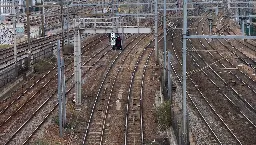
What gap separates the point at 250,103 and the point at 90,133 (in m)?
8.32

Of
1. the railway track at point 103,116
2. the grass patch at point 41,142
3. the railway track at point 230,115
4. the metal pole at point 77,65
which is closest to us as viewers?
the grass patch at point 41,142

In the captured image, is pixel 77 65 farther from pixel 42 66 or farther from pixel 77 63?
pixel 42 66

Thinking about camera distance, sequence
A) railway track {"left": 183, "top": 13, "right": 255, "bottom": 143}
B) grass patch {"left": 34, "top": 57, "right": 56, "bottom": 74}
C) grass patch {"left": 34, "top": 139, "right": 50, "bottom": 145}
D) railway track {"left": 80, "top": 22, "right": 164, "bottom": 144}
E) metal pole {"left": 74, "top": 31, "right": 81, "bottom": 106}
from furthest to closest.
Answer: grass patch {"left": 34, "top": 57, "right": 56, "bottom": 74} < metal pole {"left": 74, "top": 31, "right": 81, "bottom": 106} < railway track {"left": 183, "top": 13, "right": 255, "bottom": 143} < railway track {"left": 80, "top": 22, "right": 164, "bottom": 144} < grass patch {"left": 34, "top": 139, "right": 50, "bottom": 145}

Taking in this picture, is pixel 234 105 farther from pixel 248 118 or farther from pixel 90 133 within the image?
pixel 90 133

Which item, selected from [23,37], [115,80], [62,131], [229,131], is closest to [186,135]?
[229,131]

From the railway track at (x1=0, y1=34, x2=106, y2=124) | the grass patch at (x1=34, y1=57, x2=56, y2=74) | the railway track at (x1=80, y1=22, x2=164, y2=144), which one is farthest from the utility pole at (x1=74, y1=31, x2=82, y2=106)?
the grass patch at (x1=34, y1=57, x2=56, y2=74)

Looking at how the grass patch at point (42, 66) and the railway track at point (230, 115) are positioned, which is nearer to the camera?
the railway track at point (230, 115)

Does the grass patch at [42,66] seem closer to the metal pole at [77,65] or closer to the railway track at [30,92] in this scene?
the railway track at [30,92]

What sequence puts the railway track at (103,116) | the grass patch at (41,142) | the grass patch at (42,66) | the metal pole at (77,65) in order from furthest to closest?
the grass patch at (42,66), the metal pole at (77,65), the railway track at (103,116), the grass patch at (41,142)

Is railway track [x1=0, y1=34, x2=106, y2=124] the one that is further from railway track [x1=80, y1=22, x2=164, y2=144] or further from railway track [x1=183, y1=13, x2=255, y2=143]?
railway track [x1=183, y1=13, x2=255, y2=143]

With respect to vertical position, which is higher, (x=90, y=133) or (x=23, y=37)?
(x=23, y=37)

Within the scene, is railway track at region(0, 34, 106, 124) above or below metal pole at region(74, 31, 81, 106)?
below

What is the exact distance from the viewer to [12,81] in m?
25.9

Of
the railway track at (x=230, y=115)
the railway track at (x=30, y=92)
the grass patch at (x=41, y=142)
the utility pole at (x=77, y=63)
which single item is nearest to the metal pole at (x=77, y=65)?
the utility pole at (x=77, y=63)
